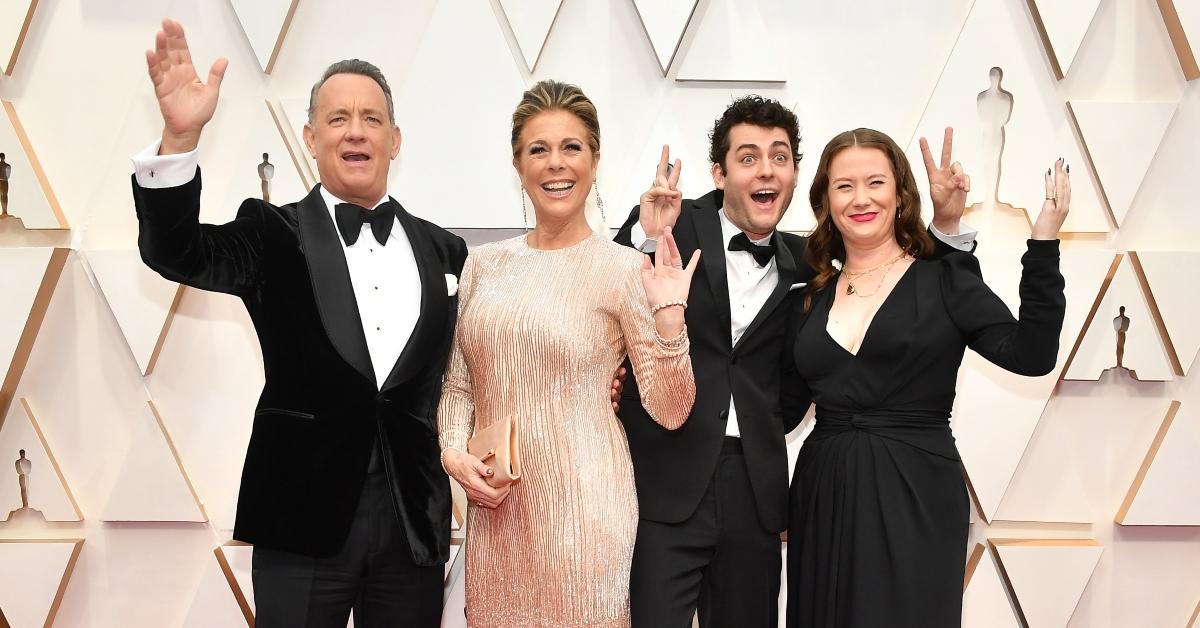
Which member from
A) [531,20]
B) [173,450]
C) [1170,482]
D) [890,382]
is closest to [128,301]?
[173,450]

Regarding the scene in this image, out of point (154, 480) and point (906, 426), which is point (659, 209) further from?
A: point (154, 480)

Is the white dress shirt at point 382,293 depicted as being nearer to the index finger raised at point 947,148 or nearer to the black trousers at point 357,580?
the black trousers at point 357,580

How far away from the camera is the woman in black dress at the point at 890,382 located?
195cm

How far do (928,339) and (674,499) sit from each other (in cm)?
75

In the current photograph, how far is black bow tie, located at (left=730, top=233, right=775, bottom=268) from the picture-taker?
7.55 ft

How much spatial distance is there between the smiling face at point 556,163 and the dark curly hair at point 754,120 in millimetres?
585

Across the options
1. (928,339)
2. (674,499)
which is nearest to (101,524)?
(674,499)

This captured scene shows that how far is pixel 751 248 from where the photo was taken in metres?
2.30

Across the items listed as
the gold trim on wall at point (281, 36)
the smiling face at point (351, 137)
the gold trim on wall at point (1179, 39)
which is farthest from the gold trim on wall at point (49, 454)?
the gold trim on wall at point (1179, 39)

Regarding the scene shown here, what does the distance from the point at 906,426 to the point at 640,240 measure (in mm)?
861

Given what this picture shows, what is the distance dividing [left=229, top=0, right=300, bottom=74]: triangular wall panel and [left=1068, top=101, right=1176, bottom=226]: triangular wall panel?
2.96 metres

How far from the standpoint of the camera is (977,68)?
312 cm

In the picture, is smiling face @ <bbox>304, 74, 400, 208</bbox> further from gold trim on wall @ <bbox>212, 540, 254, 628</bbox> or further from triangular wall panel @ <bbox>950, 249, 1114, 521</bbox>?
triangular wall panel @ <bbox>950, 249, 1114, 521</bbox>

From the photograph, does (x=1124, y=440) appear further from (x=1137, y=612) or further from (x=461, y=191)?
(x=461, y=191)
